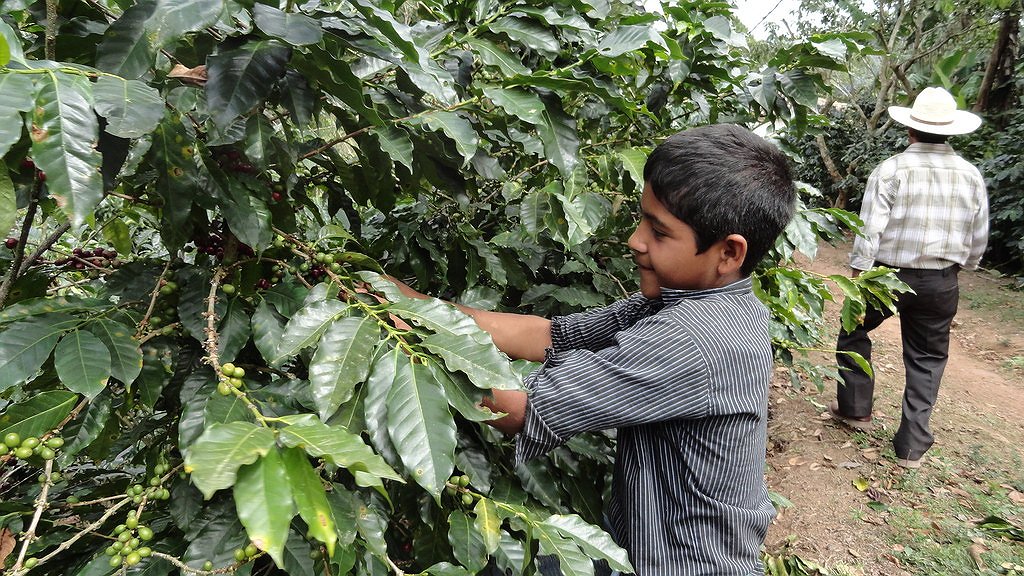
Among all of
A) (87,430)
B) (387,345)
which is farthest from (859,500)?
(87,430)

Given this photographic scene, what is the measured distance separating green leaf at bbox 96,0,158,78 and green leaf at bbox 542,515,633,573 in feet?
3.22

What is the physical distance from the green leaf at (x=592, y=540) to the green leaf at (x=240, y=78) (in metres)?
0.86

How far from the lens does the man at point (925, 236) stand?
3.44 metres

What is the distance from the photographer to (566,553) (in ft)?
3.34

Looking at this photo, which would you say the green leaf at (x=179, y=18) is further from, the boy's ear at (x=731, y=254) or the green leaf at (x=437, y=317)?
the boy's ear at (x=731, y=254)

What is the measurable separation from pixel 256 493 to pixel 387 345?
1.24 feet

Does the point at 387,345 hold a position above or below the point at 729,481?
above

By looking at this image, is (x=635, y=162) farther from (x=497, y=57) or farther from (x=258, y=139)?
(x=258, y=139)

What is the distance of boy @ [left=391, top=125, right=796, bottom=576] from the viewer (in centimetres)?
117

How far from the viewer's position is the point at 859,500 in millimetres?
3307

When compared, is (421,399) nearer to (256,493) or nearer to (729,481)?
(256,493)

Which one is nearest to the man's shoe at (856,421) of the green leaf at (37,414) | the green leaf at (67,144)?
the green leaf at (37,414)

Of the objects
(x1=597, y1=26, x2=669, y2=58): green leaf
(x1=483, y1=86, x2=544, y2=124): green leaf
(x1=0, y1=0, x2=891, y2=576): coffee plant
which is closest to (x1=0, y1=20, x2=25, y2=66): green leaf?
(x1=0, y1=0, x2=891, y2=576): coffee plant

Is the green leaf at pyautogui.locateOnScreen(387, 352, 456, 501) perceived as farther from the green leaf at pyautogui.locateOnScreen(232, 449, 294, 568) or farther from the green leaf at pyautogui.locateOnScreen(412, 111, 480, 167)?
the green leaf at pyautogui.locateOnScreen(412, 111, 480, 167)
